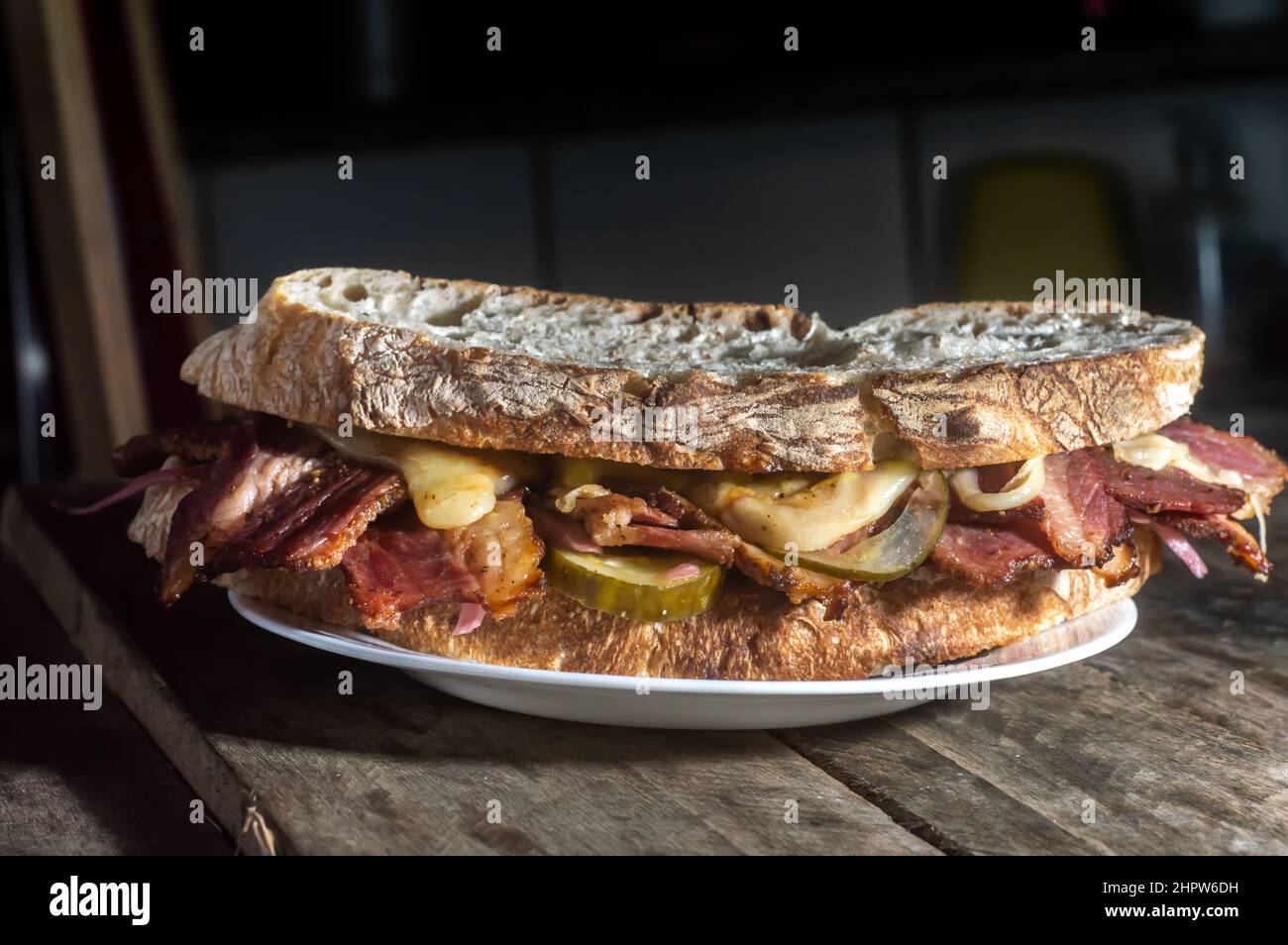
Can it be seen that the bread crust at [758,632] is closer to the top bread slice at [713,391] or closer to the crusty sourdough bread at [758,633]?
the crusty sourdough bread at [758,633]

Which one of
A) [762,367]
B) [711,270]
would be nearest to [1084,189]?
[711,270]

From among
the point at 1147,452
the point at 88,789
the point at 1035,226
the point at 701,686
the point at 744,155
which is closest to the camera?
the point at 701,686

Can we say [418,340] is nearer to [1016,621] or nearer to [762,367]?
[762,367]

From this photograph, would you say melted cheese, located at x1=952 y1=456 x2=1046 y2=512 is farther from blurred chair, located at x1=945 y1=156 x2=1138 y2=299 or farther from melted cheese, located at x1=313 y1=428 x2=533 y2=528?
blurred chair, located at x1=945 y1=156 x2=1138 y2=299

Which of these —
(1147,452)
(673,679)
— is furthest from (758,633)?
(1147,452)

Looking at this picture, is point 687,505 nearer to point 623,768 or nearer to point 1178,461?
point 623,768

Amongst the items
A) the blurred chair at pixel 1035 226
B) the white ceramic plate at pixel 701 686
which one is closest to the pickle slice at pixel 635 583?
Result: the white ceramic plate at pixel 701 686
